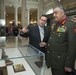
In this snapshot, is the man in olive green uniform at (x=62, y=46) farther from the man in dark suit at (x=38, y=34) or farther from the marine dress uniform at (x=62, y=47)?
the man in dark suit at (x=38, y=34)

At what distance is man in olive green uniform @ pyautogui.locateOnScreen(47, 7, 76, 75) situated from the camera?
1.62 meters

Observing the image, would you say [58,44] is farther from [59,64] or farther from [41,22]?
[41,22]

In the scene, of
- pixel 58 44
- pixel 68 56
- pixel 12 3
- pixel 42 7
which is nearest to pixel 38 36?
pixel 58 44

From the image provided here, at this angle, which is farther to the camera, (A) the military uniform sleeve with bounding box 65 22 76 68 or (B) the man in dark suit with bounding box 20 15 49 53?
(B) the man in dark suit with bounding box 20 15 49 53

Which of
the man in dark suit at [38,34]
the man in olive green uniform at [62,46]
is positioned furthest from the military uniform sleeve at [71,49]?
the man in dark suit at [38,34]

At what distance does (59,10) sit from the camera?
176cm

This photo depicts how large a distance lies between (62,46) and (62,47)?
1 cm

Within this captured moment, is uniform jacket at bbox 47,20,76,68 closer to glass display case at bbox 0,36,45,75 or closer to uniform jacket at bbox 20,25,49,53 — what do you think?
glass display case at bbox 0,36,45,75

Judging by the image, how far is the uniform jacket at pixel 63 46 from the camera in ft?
5.31

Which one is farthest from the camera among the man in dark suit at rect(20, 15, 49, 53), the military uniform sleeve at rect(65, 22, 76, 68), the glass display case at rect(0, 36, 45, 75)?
the man in dark suit at rect(20, 15, 49, 53)

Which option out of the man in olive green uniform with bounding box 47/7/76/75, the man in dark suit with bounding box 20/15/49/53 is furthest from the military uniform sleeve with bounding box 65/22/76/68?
the man in dark suit with bounding box 20/15/49/53

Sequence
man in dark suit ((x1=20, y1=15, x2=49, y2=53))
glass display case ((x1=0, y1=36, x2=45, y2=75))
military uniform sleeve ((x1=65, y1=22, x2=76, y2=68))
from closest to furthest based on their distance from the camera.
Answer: glass display case ((x1=0, y1=36, x2=45, y2=75))
military uniform sleeve ((x1=65, y1=22, x2=76, y2=68))
man in dark suit ((x1=20, y1=15, x2=49, y2=53))

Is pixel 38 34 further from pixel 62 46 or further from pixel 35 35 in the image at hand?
pixel 62 46

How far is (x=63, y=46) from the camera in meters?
1.71
